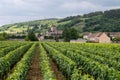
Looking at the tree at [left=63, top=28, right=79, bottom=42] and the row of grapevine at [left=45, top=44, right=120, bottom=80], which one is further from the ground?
the row of grapevine at [left=45, top=44, right=120, bottom=80]

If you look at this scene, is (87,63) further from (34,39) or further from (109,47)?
(34,39)

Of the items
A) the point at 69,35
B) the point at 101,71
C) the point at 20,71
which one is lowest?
the point at 69,35

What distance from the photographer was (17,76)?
702 inches

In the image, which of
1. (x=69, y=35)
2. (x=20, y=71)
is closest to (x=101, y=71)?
(x=20, y=71)

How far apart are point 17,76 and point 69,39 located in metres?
123

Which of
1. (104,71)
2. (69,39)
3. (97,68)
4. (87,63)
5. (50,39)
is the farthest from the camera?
(50,39)

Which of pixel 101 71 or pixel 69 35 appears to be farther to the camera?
pixel 69 35

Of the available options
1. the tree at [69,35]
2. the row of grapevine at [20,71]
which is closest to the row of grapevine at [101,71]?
the row of grapevine at [20,71]

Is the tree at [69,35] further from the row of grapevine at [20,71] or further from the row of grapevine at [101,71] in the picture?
the row of grapevine at [101,71]

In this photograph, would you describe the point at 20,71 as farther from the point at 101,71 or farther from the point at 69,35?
the point at 69,35

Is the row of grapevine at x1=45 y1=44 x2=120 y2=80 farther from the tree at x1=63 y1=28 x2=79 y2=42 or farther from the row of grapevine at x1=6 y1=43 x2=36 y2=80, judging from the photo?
the tree at x1=63 y1=28 x2=79 y2=42

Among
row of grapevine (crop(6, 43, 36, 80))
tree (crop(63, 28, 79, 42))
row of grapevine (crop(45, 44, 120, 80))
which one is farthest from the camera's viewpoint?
tree (crop(63, 28, 79, 42))

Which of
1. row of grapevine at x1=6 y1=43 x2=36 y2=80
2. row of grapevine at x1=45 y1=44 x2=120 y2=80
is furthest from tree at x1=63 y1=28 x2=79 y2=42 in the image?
row of grapevine at x1=45 y1=44 x2=120 y2=80

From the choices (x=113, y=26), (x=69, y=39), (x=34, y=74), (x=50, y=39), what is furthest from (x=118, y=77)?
(x=113, y=26)
